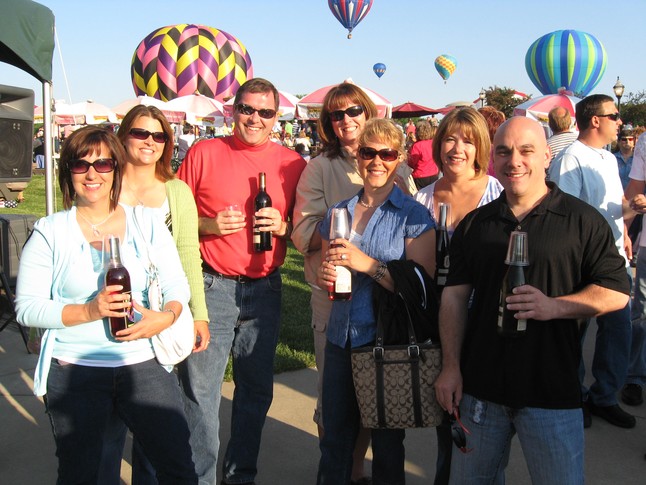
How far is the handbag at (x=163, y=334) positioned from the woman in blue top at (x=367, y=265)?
656mm

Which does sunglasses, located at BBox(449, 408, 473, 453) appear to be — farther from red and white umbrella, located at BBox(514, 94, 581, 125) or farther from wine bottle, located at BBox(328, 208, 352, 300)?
red and white umbrella, located at BBox(514, 94, 581, 125)

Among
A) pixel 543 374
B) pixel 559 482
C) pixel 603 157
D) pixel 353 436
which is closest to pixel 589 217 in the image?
pixel 543 374

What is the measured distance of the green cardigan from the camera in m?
3.06

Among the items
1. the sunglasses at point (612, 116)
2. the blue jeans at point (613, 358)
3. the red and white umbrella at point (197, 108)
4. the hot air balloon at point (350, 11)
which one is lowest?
the blue jeans at point (613, 358)

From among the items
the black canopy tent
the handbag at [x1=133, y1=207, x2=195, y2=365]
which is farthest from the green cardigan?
the black canopy tent

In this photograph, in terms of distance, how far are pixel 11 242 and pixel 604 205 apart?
5.92 m

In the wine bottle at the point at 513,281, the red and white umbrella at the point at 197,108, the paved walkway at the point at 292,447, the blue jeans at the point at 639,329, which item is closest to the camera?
the wine bottle at the point at 513,281

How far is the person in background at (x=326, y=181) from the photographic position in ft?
10.8

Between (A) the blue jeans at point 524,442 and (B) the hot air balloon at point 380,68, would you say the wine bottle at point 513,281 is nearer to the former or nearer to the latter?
(A) the blue jeans at point 524,442

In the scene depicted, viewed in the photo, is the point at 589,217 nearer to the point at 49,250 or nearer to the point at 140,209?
the point at 140,209

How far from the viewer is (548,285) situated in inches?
86.9

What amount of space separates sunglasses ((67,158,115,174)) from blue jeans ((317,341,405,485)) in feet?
4.23

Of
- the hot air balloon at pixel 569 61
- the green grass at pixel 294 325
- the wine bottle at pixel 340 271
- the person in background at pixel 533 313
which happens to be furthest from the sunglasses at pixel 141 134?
the hot air balloon at pixel 569 61

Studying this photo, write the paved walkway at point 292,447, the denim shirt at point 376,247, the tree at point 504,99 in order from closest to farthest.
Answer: the denim shirt at point 376,247, the paved walkway at point 292,447, the tree at point 504,99
